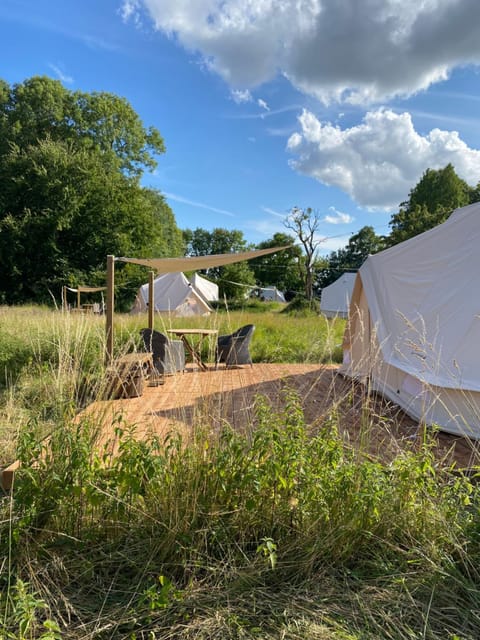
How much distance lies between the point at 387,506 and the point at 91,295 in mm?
19565

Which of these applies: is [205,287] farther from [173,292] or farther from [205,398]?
[205,398]

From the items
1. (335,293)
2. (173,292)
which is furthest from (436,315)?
(335,293)

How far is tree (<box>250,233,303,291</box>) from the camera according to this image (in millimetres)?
40375

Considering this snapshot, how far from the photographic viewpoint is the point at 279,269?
41.6 meters

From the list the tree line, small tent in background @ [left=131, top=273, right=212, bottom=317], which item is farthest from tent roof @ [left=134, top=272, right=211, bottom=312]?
the tree line

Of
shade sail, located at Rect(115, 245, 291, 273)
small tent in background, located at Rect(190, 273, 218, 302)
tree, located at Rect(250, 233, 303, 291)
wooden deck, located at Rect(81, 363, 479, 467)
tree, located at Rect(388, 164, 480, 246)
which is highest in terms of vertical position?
tree, located at Rect(388, 164, 480, 246)

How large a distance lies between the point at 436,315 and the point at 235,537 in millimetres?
3340

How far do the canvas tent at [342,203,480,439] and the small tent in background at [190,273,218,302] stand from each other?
15.7m

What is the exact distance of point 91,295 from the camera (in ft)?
62.9

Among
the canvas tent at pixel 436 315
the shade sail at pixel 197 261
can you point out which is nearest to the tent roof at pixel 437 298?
the canvas tent at pixel 436 315

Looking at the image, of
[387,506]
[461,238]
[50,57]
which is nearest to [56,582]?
[387,506]

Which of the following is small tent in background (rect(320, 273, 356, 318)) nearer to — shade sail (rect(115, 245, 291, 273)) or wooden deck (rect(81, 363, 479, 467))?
wooden deck (rect(81, 363, 479, 467))

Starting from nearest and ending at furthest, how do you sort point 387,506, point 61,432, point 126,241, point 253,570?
point 253,570, point 387,506, point 61,432, point 126,241

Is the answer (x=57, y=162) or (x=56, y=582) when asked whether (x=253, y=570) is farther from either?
(x=57, y=162)
